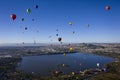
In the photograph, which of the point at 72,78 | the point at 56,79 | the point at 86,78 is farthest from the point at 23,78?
the point at 86,78

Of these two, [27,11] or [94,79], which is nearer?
[27,11]

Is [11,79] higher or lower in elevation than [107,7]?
lower

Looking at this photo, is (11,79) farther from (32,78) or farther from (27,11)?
(27,11)

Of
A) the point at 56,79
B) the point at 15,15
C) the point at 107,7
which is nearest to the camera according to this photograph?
the point at 107,7

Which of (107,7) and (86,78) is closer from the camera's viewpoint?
(107,7)

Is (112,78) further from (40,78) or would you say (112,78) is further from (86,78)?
(40,78)

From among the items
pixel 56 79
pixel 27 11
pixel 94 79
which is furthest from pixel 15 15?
pixel 94 79

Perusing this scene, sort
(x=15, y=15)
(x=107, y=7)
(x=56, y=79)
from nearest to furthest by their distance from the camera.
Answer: (x=107, y=7)
(x=15, y=15)
(x=56, y=79)

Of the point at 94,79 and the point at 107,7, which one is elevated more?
the point at 107,7

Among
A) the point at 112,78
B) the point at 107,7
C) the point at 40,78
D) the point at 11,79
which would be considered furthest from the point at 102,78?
the point at 107,7
